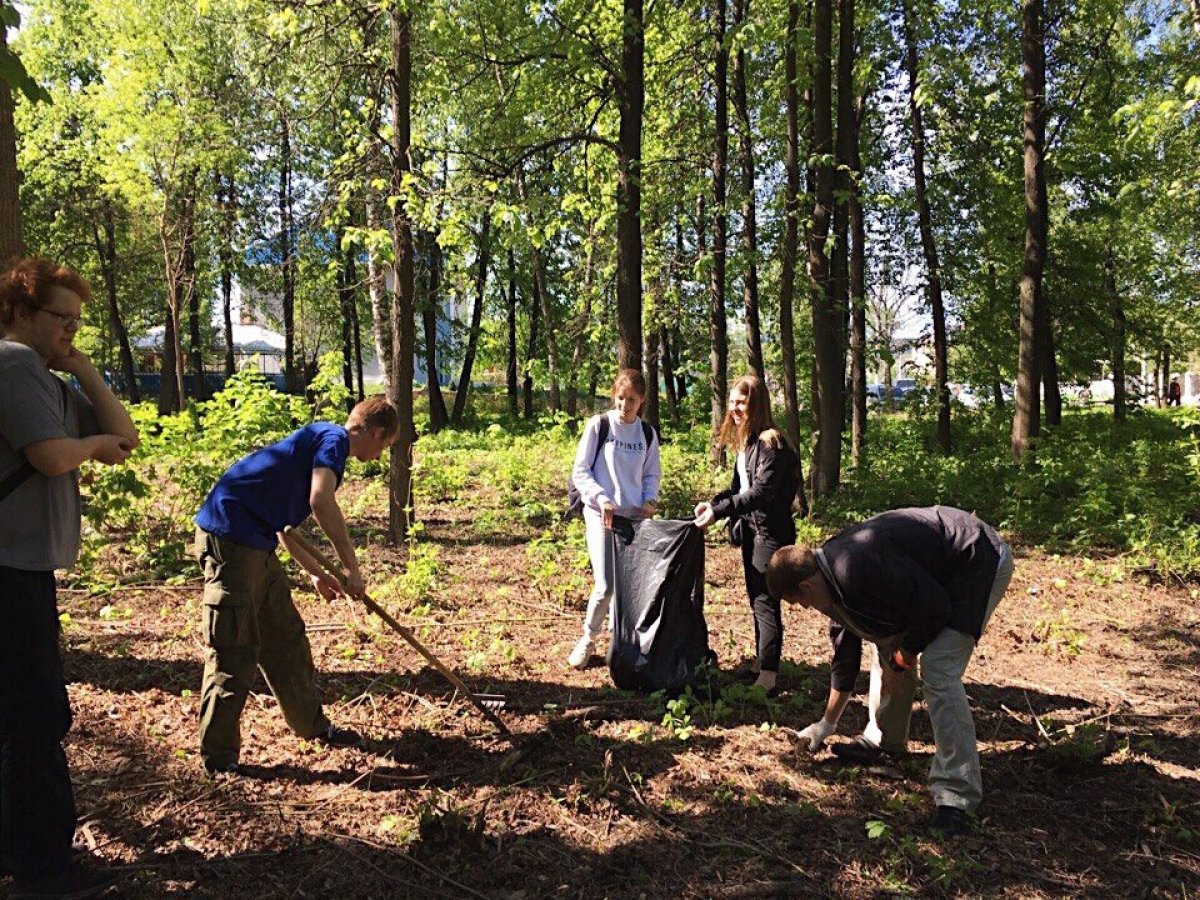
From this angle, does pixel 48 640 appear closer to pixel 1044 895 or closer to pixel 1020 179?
pixel 1044 895

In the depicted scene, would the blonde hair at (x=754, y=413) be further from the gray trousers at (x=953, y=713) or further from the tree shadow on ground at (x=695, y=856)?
the tree shadow on ground at (x=695, y=856)

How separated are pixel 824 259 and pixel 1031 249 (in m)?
3.18

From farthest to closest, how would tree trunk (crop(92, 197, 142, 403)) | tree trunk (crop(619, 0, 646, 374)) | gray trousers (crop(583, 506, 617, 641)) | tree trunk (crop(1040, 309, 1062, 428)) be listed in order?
tree trunk (crop(92, 197, 142, 403)) → tree trunk (crop(1040, 309, 1062, 428)) → tree trunk (crop(619, 0, 646, 374)) → gray trousers (crop(583, 506, 617, 641))

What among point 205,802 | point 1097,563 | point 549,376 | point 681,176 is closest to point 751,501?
point 205,802

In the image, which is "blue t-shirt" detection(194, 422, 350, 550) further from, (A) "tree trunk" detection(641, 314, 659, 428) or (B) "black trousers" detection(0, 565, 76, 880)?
(A) "tree trunk" detection(641, 314, 659, 428)

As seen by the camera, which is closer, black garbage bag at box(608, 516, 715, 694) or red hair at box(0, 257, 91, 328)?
red hair at box(0, 257, 91, 328)

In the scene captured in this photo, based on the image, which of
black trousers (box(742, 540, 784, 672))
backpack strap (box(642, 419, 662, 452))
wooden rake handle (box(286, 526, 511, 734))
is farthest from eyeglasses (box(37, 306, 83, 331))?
black trousers (box(742, 540, 784, 672))

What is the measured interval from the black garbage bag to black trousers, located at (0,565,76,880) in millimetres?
2682

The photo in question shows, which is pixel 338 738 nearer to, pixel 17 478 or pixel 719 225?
pixel 17 478

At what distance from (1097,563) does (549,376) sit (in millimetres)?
8818

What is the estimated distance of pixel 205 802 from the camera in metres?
3.29

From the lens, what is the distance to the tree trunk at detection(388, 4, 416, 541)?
7.29 m

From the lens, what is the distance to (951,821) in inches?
125

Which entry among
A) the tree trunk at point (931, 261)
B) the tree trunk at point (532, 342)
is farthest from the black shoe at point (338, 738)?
the tree trunk at point (532, 342)
